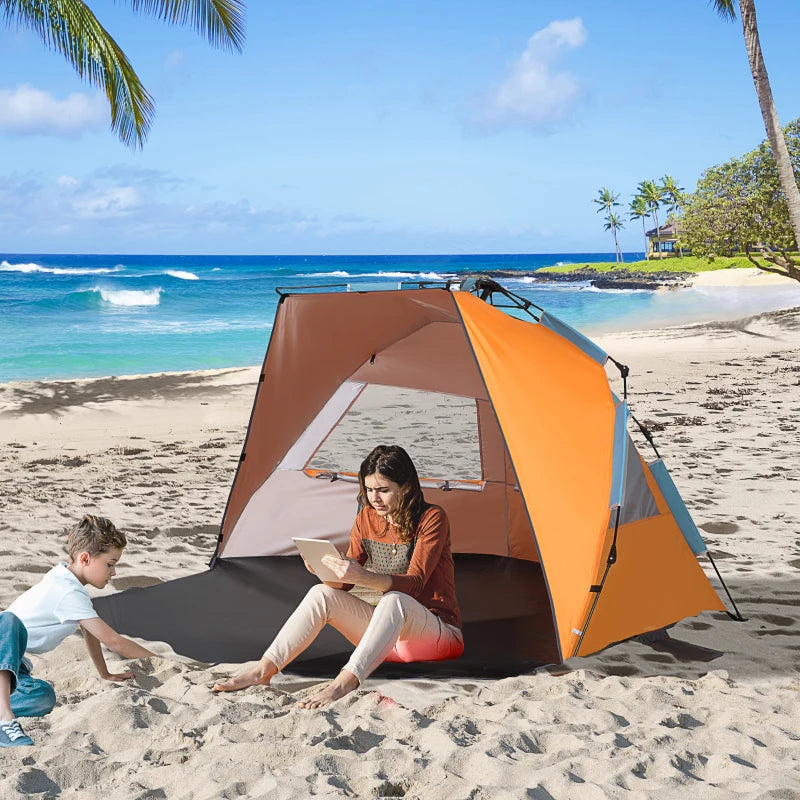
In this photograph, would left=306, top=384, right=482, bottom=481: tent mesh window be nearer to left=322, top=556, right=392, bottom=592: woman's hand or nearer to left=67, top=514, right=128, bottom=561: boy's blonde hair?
left=322, top=556, right=392, bottom=592: woman's hand

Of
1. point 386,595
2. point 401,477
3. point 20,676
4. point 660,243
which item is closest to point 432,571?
point 386,595

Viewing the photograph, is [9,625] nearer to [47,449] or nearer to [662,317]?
[47,449]

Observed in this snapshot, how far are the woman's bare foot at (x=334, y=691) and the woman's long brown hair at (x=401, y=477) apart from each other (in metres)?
0.62

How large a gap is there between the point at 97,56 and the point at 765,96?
782 cm

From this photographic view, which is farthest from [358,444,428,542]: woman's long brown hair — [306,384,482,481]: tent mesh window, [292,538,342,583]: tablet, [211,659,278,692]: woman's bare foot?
[306,384,482,481]: tent mesh window

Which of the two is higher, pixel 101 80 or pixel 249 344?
pixel 101 80

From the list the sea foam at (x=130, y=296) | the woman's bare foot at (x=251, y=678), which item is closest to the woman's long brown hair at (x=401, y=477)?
the woman's bare foot at (x=251, y=678)

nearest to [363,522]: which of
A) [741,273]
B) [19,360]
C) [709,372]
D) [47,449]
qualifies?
[47,449]

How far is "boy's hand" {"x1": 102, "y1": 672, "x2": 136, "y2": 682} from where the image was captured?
10.5ft

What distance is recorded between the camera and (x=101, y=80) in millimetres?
9562

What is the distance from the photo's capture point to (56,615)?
2.94m

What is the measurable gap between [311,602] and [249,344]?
1971 cm

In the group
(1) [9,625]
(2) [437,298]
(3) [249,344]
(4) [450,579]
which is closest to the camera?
(1) [9,625]

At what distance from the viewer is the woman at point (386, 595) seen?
318 cm
